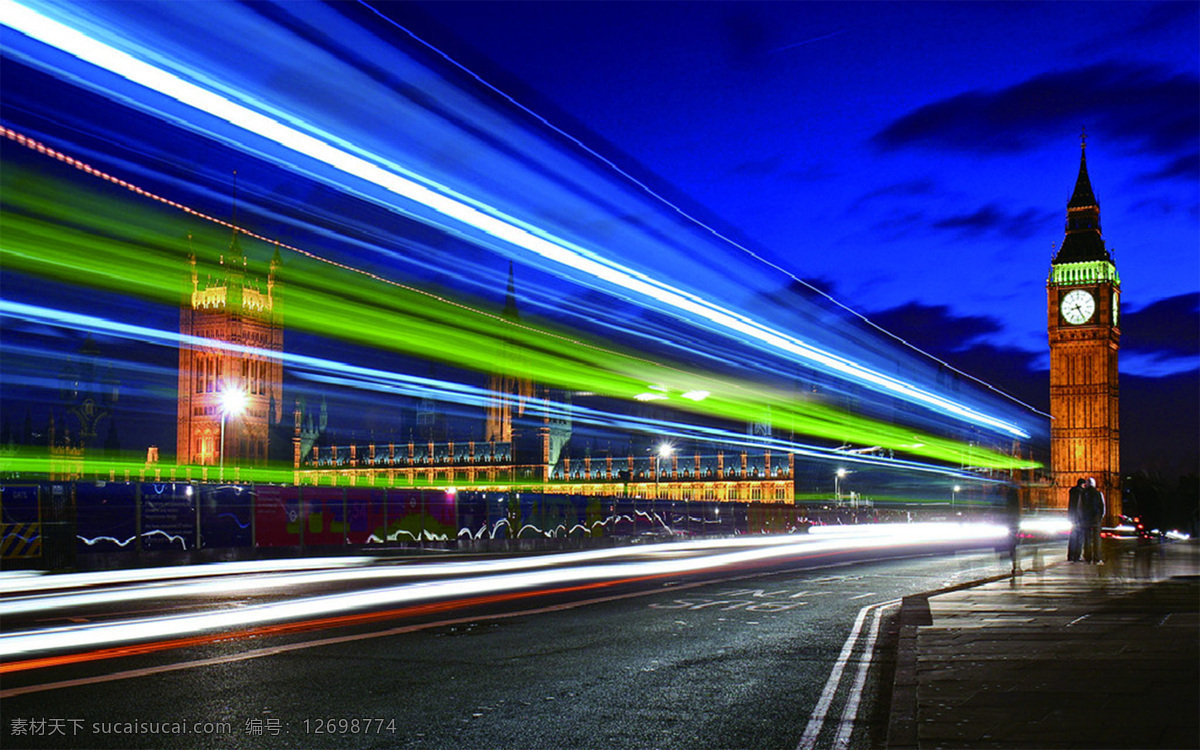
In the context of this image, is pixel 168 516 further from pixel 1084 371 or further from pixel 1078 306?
pixel 1078 306

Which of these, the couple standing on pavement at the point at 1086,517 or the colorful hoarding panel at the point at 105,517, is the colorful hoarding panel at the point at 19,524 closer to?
the colorful hoarding panel at the point at 105,517

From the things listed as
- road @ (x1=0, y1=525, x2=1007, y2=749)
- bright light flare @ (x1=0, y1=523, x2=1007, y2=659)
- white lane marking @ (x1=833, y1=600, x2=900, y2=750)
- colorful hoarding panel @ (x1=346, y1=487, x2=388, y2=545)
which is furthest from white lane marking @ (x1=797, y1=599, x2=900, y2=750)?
colorful hoarding panel @ (x1=346, y1=487, x2=388, y2=545)

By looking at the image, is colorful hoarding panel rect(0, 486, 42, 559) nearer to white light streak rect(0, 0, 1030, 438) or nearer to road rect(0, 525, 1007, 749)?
road rect(0, 525, 1007, 749)

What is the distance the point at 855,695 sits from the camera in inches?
332

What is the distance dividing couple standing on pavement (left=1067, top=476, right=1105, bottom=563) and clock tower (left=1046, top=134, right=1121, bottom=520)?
111966 millimetres

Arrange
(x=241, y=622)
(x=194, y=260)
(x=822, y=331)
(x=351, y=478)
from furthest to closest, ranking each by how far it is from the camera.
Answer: (x=351, y=478) < (x=194, y=260) < (x=822, y=331) < (x=241, y=622)

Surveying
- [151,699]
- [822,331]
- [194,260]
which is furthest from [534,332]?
[151,699]

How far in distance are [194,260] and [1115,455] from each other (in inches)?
4961

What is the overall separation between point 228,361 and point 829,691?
466 feet

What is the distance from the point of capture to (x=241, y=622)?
1284 cm

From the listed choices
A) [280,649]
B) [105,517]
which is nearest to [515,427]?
[105,517]

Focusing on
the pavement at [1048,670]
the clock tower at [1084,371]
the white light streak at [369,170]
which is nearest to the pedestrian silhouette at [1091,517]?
the pavement at [1048,670]

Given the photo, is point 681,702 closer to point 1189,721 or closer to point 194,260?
point 1189,721

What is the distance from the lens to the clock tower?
5108 inches
